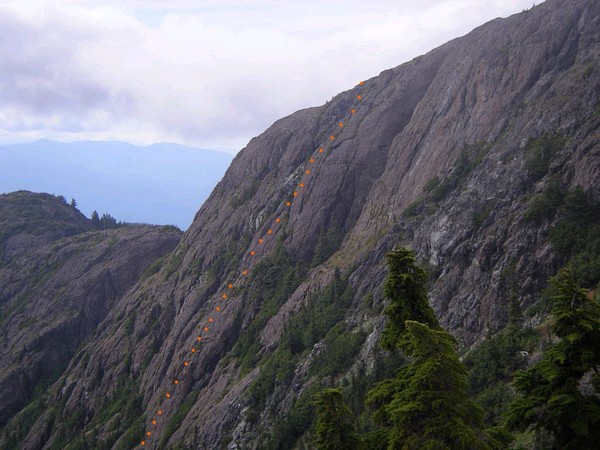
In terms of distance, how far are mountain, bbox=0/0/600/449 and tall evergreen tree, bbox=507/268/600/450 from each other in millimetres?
22393

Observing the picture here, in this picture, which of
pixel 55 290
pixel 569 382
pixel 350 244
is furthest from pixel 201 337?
pixel 569 382

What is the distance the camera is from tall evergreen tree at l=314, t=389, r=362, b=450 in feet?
66.8

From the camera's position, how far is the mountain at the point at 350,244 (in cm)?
4844

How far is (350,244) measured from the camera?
77.1m

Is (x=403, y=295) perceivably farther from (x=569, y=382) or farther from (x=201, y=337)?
(x=201, y=337)

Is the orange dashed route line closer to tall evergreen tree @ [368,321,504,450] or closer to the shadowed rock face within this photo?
the shadowed rock face

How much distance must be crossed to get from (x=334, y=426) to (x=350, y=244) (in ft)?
187

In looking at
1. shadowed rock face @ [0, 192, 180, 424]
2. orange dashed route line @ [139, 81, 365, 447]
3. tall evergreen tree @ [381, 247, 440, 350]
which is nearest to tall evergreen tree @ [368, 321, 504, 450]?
tall evergreen tree @ [381, 247, 440, 350]

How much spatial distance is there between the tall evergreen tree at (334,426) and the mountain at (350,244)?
23.0 metres

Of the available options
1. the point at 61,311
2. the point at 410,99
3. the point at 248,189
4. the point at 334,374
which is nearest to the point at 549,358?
the point at 334,374

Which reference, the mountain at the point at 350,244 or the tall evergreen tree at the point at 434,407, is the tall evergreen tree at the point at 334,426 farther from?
the mountain at the point at 350,244

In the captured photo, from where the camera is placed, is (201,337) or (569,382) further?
(201,337)

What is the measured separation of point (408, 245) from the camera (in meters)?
62.1

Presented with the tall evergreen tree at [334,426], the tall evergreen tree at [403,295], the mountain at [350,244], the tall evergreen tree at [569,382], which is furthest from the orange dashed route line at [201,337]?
the tall evergreen tree at [569,382]
